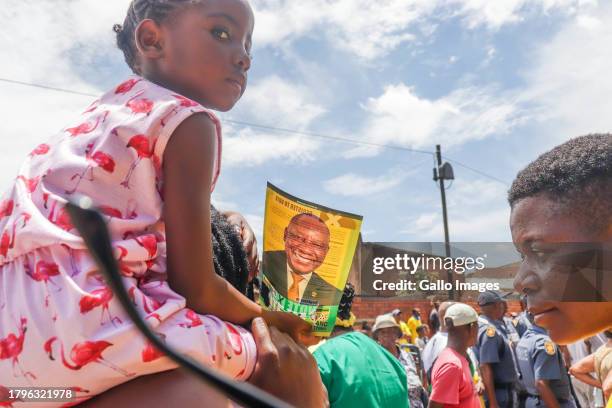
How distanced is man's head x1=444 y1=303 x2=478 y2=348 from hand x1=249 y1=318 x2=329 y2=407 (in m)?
4.84

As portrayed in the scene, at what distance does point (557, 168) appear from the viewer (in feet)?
4.88

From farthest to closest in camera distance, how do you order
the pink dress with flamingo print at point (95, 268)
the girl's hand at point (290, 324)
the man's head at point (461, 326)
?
the man's head at point (461, 326) < the girl's hand at point (290, 324) < the pink dress with flamingo print at point (95, 268)

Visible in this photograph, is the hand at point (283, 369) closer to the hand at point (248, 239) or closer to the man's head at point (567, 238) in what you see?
the hand at point (248, 239)

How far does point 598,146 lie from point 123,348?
50.5 inches

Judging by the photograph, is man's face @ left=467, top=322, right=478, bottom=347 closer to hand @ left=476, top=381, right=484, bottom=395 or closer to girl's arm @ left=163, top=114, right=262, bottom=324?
hand @ left=476, top=381, right=484, bottom=395

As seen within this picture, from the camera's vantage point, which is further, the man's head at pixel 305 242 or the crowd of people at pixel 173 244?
the man's head at pixel 305 242

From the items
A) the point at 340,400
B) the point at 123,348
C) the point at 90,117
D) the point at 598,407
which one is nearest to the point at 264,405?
the point at 123,348

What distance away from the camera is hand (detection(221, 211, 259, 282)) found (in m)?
1.40

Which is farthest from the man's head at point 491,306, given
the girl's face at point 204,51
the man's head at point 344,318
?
the girl's face at point 204,51

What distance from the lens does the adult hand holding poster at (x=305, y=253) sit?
4.40 feet

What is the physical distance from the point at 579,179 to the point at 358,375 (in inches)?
88.5

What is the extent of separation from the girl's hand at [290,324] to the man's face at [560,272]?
1.90 feet

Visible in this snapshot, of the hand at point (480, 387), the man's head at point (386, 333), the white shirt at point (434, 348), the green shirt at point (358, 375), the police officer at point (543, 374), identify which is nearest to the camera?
the green shirt at point (358, 375)

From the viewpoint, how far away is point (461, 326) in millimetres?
5703
